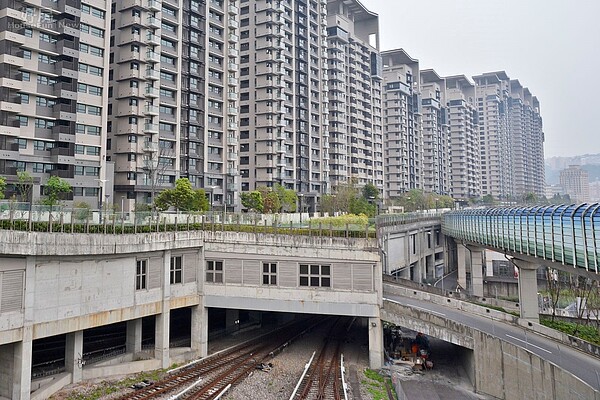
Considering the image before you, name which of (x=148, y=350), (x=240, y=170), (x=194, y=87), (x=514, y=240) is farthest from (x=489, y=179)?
(x=148, y=350)

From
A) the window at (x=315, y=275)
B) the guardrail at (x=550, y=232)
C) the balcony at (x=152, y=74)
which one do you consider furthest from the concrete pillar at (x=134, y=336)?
the balcony at (x=152, y=74)

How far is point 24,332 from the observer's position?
2003 centimetres

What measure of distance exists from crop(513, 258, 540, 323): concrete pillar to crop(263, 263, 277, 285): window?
18.0 meters

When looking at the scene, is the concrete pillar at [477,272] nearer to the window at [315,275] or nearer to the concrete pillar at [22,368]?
the window at [315,275]

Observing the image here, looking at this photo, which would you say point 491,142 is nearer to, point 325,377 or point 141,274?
point 325,377

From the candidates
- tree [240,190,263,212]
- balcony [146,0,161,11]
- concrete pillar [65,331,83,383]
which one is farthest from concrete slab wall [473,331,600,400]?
balcony [146,0,161,11]

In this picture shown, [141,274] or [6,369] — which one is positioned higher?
[141,274]

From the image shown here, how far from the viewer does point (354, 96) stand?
322 feet

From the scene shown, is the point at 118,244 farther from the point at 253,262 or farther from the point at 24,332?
the point at 253,262

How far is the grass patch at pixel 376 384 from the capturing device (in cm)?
2256

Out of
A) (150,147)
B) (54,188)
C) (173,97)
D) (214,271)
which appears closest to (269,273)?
(214,271)

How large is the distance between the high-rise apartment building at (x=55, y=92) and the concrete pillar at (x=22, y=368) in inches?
1090

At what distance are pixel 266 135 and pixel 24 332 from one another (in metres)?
57.5

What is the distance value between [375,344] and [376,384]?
11.1ft
